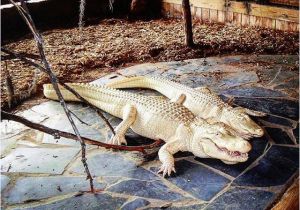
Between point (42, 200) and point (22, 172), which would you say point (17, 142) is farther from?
point (42, 200)

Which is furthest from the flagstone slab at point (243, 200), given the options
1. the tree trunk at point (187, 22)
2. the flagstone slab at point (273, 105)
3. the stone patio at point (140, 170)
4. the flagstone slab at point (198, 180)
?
the tree trunk at point (187, 22)

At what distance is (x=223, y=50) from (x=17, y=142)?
16.0ft

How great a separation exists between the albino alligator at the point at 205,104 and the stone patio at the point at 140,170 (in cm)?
26

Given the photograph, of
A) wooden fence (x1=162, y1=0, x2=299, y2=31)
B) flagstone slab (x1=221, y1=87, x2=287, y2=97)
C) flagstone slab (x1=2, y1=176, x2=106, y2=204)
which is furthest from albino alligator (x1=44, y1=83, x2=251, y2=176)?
wooden fence (x1=162, y1=0, x2=299, y2=31)

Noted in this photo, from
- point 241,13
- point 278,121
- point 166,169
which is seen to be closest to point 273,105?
point 278,121

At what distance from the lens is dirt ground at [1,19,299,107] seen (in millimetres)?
7812

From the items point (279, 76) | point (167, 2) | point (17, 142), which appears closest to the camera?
point (17, 142)

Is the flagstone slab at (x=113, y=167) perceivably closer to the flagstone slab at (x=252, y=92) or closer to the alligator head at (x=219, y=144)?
the alligator head at (x=219, y=144)

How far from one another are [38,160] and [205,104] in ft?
7.15

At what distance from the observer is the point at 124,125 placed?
15.3 feet

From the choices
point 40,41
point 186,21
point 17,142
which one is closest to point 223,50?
point 186,21

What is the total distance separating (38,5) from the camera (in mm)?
10797

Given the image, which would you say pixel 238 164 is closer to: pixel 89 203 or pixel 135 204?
pixel 135 204

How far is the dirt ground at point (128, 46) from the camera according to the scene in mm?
7812
